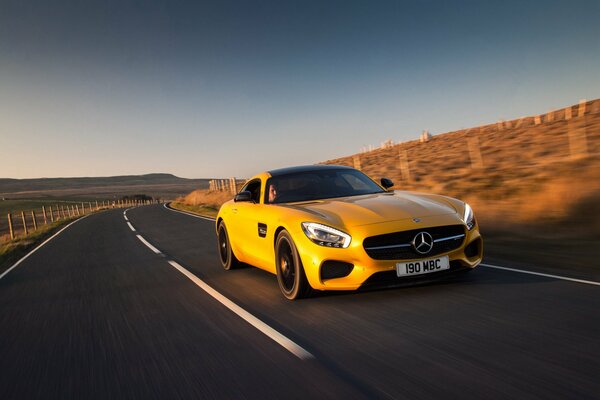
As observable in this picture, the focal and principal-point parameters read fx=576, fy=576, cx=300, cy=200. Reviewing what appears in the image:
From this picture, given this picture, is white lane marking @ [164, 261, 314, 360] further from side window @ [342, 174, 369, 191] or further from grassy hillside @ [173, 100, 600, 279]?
grassy hillside @ [173, 100, 600, 279]

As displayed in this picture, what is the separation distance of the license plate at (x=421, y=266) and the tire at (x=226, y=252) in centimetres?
370

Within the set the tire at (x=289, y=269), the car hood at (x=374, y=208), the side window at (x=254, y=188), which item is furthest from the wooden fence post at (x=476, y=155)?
the tire at (x=289, y=269)

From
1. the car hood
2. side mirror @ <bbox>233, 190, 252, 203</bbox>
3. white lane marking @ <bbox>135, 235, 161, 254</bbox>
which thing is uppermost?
side mirror @ <bbox>233, 190, 252, 203</bbox>

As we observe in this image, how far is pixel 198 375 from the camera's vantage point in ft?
13.0

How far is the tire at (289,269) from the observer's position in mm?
5996

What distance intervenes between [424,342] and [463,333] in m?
0.36

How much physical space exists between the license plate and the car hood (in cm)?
48

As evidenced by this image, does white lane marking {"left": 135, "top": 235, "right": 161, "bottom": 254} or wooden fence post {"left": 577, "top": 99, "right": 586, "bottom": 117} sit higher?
wooden fence post {"left": 577, "top": 99, "right": 586, "bottom": 117}

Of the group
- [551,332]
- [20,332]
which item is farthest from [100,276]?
[551,332]

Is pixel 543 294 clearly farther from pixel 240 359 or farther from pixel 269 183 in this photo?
pixel 269 183

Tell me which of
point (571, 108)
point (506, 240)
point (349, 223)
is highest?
point (571, 108)

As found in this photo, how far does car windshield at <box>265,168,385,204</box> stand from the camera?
7.25 meters


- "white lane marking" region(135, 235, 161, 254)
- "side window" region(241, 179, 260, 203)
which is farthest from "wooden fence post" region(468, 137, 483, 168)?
"side window" region(241, 179, 260, 203)

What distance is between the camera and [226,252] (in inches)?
353
